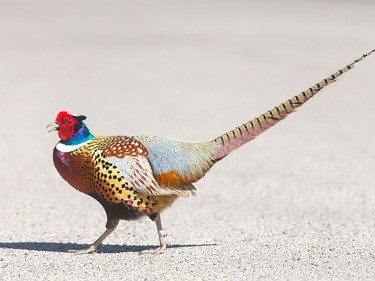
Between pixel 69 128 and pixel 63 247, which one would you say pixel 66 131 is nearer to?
pixel 69 128

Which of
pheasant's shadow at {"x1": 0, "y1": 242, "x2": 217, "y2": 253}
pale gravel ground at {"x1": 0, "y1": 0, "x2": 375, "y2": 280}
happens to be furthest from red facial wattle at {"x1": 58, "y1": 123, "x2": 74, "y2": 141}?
pheasant's shadow at {"x1": 0, "y1": 242, "x2": 217, "y2": 253}

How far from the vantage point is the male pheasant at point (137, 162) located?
5.70 m

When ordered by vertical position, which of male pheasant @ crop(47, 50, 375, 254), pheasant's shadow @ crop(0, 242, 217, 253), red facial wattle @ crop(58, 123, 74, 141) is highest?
red facial wattle @ crop(58, 123, 74, 141)

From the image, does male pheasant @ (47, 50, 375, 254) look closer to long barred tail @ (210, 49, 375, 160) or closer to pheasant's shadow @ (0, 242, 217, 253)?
long barred tail @ (210, 49, 375, 160)

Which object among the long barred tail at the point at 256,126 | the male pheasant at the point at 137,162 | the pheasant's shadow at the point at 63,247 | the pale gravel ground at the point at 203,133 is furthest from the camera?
the pheasant's shadow at the point at 63,247

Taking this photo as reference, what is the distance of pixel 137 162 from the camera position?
18.8ft

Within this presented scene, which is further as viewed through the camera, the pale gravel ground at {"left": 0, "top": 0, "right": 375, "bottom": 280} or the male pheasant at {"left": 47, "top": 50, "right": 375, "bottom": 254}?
the pale gravel ground at {"left": 0, "top": 0, "right": 375, "bottom": 280}

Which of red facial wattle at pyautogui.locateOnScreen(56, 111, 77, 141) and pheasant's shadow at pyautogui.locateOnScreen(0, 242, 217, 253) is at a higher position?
red facial wattle at pyautogui.locateOnScreen(56, 111, 77, 141)

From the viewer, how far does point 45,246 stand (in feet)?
21.4

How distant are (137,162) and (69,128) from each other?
0.48m

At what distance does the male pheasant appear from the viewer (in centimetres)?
570

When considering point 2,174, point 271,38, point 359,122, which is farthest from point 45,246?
point 271,38

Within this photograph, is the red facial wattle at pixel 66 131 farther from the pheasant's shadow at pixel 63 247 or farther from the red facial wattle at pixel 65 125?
the pheasant's shadow at pixel 63 247

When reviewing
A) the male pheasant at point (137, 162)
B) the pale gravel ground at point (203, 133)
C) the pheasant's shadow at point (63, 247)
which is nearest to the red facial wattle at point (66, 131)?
the male pheasant at point (137, 162)
